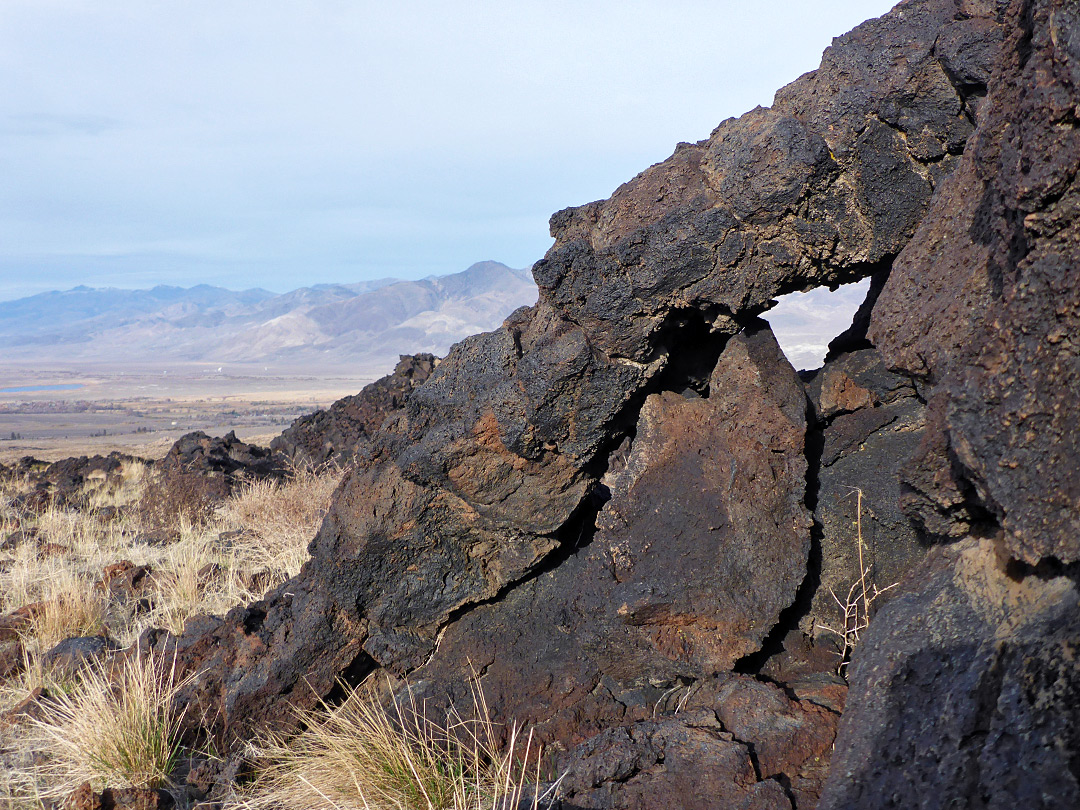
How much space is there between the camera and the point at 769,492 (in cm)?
338

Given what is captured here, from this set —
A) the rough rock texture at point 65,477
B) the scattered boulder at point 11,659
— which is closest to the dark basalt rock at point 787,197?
the scattered boulder at point 11,659

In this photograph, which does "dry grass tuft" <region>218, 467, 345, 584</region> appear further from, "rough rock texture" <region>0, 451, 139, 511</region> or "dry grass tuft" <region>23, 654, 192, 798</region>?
"rough rock texture" <region>0, 451, 139, 511</region>

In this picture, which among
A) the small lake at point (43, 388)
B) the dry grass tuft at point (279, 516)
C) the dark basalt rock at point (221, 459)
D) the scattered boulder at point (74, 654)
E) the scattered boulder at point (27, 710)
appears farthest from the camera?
the small lake at point (43, 388)

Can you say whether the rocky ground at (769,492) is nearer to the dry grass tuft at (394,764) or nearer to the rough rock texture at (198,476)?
the dry grass tuft at (394,764)

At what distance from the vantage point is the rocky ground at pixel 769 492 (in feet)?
6.48

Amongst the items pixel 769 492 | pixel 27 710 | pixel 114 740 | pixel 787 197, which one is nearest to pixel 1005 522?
pixel 769 492

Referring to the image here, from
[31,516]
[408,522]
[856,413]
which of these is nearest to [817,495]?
[856,413]

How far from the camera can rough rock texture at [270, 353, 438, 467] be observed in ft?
40.3

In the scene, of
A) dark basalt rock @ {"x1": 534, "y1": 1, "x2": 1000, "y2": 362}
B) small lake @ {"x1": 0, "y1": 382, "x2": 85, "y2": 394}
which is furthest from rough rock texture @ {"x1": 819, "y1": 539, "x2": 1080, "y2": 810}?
small lake @ {"x1": 0, "y1": 382, "x2": 85, "y2": 394}

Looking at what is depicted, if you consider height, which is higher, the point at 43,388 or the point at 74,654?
the point at 43,388

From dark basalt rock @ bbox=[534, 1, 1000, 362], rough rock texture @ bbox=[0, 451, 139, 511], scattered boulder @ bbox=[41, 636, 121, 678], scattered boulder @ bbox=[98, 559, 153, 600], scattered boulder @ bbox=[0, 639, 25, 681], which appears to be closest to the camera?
dark basalt rock @ bbox=[534, 1, 1000, 362]

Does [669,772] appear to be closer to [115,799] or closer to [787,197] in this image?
[787,197]

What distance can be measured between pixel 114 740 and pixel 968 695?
3853mm

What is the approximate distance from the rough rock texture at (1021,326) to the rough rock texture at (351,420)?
1017cm
